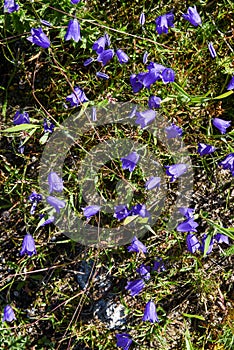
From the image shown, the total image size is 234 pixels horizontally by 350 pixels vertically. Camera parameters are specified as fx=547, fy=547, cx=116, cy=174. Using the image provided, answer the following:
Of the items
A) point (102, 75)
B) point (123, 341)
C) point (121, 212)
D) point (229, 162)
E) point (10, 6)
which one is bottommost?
point (123, 341)

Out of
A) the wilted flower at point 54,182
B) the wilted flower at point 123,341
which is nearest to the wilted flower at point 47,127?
the wilted flower at point 54,182

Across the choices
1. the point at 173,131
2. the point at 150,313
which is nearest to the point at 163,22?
the point at 173,131

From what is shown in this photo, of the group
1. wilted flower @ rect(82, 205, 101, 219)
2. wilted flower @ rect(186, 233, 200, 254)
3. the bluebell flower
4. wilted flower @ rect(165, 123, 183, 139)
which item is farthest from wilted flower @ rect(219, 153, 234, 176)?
the bluebell flower

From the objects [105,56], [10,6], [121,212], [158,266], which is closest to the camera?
[10,6]

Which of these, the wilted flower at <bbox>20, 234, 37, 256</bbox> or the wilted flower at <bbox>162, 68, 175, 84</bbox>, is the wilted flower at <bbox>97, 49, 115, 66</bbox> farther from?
the wilted flower at <bbox>20, 234, 37, 256</bbox>

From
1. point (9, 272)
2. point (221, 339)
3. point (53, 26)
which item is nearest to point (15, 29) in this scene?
point (53, 26)

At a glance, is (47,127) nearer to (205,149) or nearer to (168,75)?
(168,75)

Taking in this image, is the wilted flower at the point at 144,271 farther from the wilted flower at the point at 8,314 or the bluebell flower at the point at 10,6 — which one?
the bluebell flower at the point at 10,6
